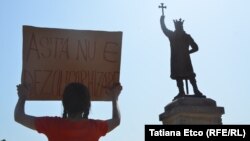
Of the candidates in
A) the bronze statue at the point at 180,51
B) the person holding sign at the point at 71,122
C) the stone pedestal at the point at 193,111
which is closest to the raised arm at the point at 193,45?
the bronze statue at the point at 180,51

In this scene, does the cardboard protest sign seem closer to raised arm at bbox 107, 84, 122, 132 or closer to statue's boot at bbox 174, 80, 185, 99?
raised arm at bbox 107, 84, 122, 132

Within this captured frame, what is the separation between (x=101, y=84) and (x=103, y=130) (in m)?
0.86

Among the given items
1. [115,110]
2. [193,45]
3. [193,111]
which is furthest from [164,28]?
[115,110]

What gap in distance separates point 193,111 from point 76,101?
820 centimetres

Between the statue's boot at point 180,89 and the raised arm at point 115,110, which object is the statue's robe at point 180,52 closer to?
the statue's boot at point 180,89

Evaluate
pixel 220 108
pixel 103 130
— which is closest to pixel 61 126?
pixel 103 130

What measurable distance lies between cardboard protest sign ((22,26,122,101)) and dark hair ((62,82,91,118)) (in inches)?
31.1

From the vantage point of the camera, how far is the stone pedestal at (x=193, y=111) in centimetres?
1045

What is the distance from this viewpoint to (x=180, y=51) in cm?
1192

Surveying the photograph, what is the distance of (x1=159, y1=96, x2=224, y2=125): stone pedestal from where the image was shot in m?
10.5

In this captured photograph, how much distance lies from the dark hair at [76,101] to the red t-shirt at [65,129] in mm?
56

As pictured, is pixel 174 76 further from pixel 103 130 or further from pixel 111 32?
pixel 103 130

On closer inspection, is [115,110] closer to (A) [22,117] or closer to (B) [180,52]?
(A) [22,117]

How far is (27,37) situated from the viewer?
3453mm
